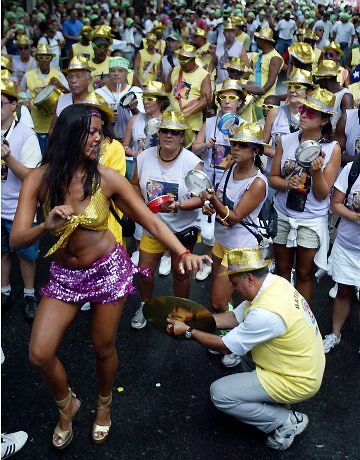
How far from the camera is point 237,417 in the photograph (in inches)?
139

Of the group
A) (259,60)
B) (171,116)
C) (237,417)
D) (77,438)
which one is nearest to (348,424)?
(237,417)

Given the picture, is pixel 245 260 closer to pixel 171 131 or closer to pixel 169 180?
pixel 169 180

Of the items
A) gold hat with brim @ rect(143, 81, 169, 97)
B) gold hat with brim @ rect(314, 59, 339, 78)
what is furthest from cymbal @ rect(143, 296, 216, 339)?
gold hat with brim @ rect(314, 59, 339, 78)

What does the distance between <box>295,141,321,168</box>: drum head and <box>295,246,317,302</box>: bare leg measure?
0.76 meters

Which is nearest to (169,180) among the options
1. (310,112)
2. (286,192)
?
(286,192)

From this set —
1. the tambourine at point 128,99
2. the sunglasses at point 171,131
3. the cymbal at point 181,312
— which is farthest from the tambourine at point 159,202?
the tambourine at point 128,99

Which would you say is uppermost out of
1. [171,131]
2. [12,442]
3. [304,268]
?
[171,131]

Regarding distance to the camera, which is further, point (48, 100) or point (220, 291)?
point (48, 100)

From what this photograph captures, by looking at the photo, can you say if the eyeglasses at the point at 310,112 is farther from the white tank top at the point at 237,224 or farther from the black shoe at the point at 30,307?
the black shoe at the point at 30,307

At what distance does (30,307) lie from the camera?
16.3 ft

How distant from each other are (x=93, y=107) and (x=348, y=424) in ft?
8.90

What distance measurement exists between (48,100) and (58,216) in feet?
14.3

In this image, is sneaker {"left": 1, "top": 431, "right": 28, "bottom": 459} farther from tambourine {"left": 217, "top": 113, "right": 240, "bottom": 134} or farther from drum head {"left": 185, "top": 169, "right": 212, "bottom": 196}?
tambourine {"left": 217, "top": 113, "right": 240, "bottom": 134}

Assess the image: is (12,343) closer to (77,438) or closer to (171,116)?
(77,438)
